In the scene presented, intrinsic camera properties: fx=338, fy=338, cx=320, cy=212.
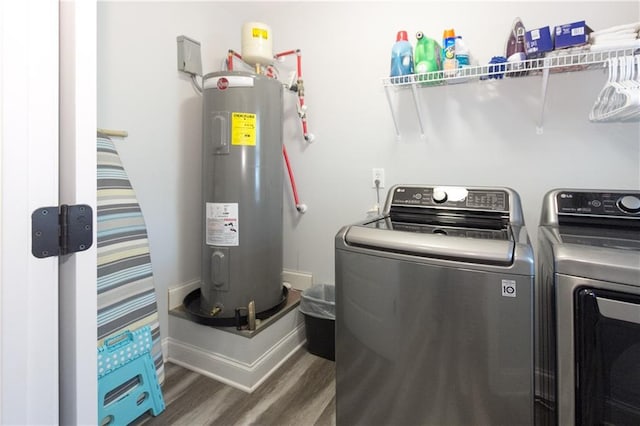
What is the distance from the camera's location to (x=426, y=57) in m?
1.65

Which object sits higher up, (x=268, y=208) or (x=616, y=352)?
(x=268, y=208)

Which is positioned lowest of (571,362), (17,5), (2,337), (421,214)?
(571,362)

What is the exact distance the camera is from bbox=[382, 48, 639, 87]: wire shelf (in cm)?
133

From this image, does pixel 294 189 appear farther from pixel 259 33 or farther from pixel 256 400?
pixel 256 400

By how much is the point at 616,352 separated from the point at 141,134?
2107 mm

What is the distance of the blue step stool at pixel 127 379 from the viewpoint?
133cm

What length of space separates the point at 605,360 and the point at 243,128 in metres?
1.66

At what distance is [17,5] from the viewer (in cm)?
59

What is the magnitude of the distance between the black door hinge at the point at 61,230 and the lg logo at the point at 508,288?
3.46ft

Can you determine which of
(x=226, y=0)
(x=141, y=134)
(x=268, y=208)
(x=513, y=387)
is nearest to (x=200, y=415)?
(x=268, y=208)

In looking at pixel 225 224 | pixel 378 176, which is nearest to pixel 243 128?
pixel 225 224

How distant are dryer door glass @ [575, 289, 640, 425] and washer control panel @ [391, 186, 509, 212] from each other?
0.59m

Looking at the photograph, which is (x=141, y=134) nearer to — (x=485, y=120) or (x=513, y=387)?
(x=485, y=120)

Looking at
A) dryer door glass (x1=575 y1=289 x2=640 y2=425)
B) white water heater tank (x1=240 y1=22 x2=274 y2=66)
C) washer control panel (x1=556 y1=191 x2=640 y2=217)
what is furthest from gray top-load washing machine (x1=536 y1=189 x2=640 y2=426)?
white water heater tank (x1=240 y1=22 x2=274 y2=66)
